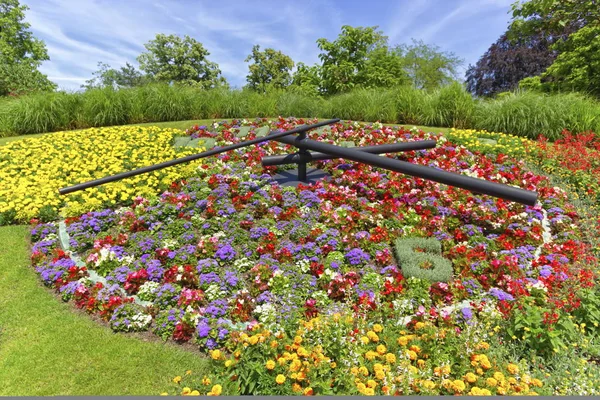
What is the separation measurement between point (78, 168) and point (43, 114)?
206 inches

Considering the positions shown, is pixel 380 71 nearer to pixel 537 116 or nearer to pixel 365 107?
pixel 365 107

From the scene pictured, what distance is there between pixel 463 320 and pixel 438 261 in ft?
2.84

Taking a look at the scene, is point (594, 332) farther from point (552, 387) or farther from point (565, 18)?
point (565, 18)

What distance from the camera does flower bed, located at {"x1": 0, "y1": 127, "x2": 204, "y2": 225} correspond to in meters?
5.44

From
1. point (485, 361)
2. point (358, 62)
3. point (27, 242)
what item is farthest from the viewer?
point (358, 62)

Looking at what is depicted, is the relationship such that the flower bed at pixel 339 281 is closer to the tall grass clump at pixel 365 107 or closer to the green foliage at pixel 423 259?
the green foliage at pixel 423 259

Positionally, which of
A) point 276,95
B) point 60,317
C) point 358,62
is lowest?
point 60,317

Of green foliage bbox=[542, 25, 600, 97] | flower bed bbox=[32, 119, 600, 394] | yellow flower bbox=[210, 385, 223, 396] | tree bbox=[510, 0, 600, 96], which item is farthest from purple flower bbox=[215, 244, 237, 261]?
green foliage bbox=[542, 25, 600, 97]

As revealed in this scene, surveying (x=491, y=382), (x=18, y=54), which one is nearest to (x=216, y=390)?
(x=491, y=382)

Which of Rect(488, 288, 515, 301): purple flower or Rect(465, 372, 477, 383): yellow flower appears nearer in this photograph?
Rect(465, 372, 477, 383): yellow flower

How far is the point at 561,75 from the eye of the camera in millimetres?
19031

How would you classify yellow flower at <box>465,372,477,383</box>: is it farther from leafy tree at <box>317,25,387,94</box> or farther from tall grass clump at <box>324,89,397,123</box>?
leafy tree at <box>317,25,387,94</box>

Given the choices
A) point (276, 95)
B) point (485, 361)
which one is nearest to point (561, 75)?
point (276, 95)

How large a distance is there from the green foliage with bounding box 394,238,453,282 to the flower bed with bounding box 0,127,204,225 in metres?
4.07
